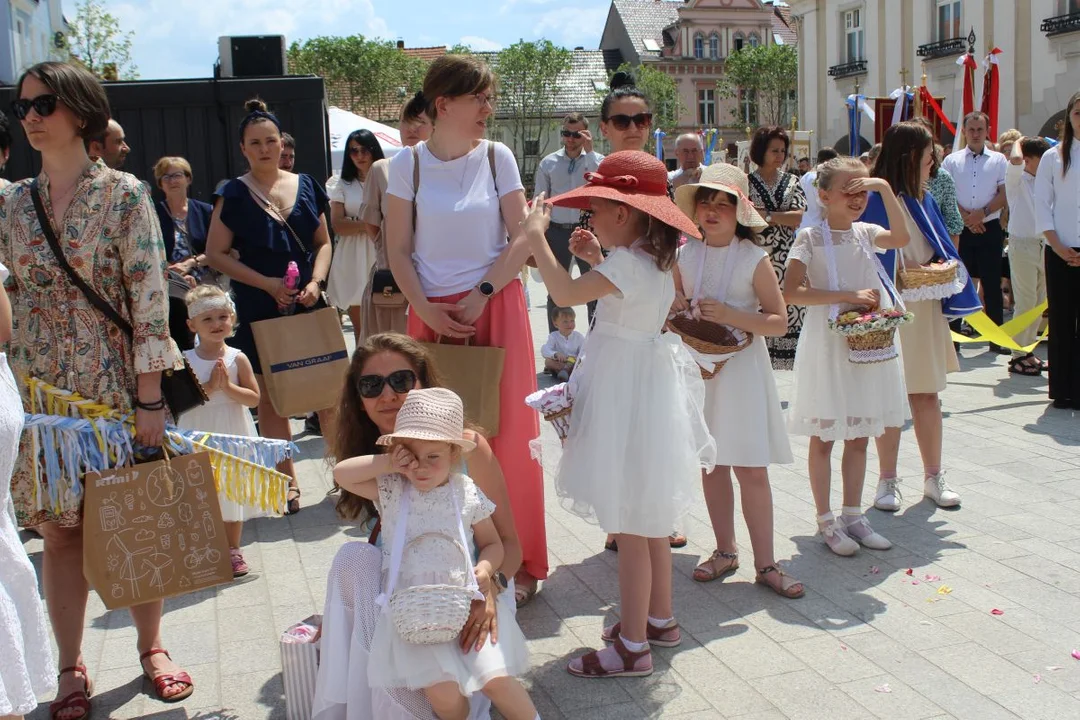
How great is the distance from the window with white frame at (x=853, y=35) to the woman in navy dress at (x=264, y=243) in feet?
109

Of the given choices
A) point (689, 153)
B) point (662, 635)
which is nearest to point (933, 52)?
point (689, 153)

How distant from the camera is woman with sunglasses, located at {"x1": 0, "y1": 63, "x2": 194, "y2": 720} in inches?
130

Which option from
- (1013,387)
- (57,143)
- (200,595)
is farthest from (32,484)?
(1013,387)

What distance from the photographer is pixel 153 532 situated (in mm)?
3348

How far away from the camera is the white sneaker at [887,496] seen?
5570mm

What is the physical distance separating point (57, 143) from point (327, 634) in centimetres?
171

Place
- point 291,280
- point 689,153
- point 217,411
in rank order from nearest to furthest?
1. point 217,411
2. point 291,280
3. point 689,153

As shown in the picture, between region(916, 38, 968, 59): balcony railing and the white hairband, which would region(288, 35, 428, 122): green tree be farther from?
the white hairband

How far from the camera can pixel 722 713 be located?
3.48 meters

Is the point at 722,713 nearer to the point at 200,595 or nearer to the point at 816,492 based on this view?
the point at 816,492

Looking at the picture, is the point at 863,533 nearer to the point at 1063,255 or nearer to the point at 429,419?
the point at 429,419

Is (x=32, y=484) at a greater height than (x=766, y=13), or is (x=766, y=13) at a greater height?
(x=766, y=13)

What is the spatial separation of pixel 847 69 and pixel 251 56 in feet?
97.6

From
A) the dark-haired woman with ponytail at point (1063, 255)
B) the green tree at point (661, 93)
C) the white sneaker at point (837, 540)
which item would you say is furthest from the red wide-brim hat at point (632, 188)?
the green tree at point (661, 93)
